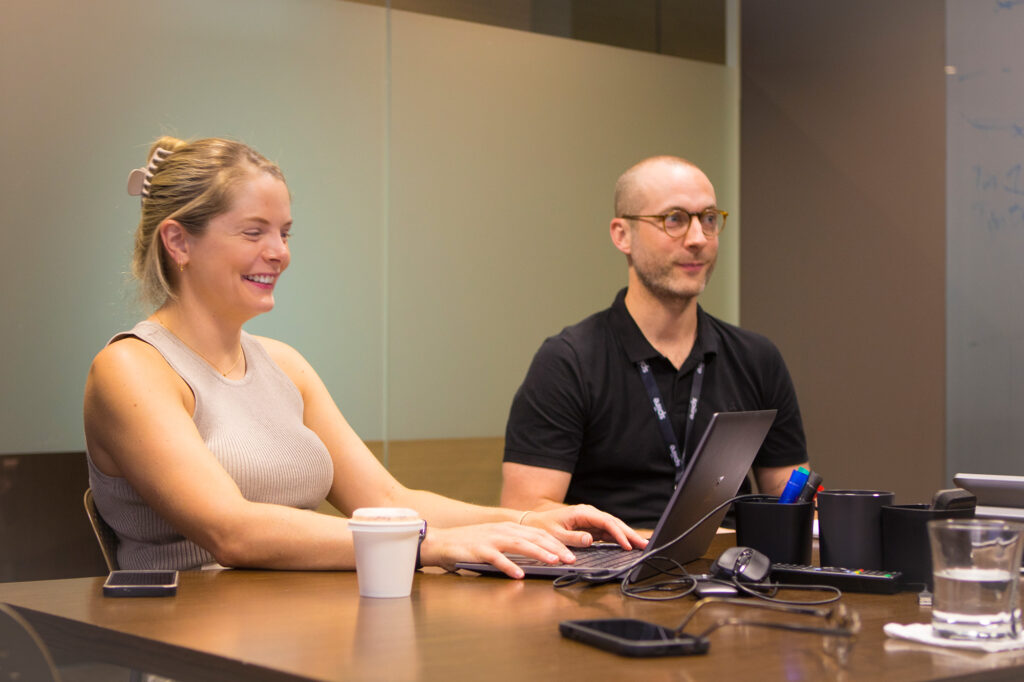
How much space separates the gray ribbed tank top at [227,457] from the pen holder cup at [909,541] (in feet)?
3.34

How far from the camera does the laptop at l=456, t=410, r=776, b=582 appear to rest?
135cm

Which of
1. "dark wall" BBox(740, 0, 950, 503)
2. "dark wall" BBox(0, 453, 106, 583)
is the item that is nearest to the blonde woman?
"dark wall" BBox(0, 453, 106, 583)

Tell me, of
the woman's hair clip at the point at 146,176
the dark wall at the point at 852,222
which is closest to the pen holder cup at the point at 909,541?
the woman's hair clip at the point at 146,176

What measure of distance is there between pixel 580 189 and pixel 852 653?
334 centimetres

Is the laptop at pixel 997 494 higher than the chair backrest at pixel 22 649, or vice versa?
the laptop at pixel 997 494

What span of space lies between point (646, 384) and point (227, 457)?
1.04 meters

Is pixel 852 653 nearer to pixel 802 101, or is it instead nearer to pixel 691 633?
pixel 691 633

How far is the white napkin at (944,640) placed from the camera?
3.32ft

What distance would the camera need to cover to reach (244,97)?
347cm

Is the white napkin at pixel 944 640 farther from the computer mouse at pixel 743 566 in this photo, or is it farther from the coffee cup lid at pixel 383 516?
the coffee cup lid at pixel 383 516

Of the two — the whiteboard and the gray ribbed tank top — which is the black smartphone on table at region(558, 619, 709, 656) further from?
the whiteboard

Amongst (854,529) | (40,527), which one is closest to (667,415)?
(854,529)

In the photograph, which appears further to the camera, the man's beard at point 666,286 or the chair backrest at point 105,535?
the man's beard at point 666,286

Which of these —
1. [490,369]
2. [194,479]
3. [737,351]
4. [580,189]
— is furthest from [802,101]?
[194,479]
